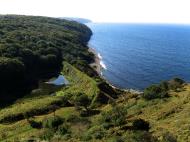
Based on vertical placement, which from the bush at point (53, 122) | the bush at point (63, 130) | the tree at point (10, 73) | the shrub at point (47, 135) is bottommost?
the tree at point (10, 73)

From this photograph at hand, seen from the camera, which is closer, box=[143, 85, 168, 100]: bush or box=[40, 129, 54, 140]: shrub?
box=[40, 129, 54, 140]: shrub

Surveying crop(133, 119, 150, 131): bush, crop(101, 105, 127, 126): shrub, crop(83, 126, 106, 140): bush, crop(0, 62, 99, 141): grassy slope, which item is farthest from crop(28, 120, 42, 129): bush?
crop(133, 119, 150, 131): bush

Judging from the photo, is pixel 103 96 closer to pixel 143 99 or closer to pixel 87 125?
pixel 143 99

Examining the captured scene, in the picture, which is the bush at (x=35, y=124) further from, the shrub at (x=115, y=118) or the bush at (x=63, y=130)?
the shrub at (x=115, y=118)

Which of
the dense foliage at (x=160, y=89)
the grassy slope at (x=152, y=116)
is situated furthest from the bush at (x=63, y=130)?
the dense foliage at (x=160, y=89)

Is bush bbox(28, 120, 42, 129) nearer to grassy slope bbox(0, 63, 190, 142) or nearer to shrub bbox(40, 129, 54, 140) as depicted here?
grassy slope bbox(0, 63, 190, 142)

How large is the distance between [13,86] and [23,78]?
7.22m

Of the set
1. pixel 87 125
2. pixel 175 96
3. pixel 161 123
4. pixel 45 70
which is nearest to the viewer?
pixel 161 123

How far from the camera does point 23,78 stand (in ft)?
398

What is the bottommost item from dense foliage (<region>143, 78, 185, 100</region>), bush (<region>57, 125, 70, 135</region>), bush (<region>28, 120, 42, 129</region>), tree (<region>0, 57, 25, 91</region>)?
tree (<region>0, 57, 25, 91</region>)

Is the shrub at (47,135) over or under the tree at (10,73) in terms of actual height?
over

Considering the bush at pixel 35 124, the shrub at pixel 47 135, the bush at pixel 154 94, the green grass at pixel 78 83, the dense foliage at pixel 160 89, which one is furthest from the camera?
the green grass at pixel 78 83

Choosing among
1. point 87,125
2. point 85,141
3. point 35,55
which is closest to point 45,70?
point 35,55

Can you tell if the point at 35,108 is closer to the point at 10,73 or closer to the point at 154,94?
the point at 154,94
